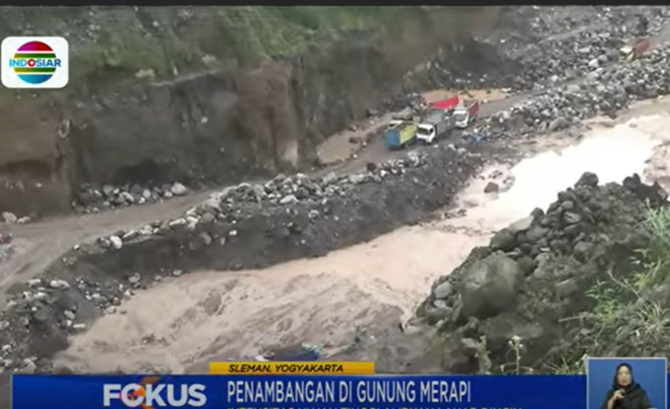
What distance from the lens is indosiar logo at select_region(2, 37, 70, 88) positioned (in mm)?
2977

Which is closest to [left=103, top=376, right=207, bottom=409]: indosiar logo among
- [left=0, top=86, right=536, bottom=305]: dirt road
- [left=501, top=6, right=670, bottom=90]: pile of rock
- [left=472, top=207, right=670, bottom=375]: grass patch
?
[left=0, top=86, right=536, bottom=305]: dirt road

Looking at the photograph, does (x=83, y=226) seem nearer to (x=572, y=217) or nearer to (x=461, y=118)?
(x=461, y=118)

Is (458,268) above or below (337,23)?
below

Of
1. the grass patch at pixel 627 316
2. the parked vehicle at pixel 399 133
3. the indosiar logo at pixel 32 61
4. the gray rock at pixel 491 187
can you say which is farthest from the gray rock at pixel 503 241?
the indosiar logo at pixel 32 61

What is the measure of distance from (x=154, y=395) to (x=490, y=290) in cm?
93

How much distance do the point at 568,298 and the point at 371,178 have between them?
0.62m

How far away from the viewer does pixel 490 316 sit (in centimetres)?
304

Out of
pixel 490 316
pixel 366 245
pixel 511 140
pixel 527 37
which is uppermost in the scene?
pixel 527 37

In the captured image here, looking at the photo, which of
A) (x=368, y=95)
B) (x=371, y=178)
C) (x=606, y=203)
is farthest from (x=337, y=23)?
(x=606, y=203)

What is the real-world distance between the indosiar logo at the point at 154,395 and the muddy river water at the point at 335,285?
0.05m

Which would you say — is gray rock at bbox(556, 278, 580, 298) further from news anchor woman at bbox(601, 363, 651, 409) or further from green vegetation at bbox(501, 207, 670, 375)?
news anchor woman at bbox(601, 363, 651, 409)

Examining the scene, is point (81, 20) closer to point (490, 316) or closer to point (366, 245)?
point (366, 245)

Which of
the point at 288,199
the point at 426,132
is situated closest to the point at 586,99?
the point at 426,132

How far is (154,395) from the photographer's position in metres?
3.00
